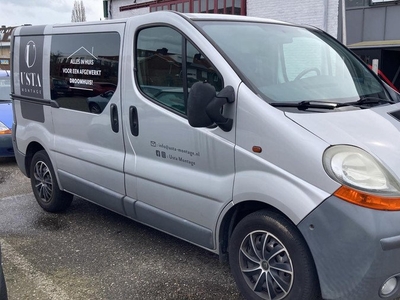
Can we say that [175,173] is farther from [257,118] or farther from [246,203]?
[257,118]

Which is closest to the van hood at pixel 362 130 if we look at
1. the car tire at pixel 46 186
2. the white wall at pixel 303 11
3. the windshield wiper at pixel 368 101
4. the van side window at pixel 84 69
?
the windshield wiper at pixel 368 101

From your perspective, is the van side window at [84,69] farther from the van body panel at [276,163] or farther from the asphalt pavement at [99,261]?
the van body panel at [276,163]

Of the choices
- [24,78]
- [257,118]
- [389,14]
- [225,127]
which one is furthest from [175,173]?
[389,14]

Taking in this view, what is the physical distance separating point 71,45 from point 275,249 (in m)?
2.92

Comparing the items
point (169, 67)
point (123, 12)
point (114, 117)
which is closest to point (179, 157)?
point (169, 67)

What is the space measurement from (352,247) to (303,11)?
384 inches

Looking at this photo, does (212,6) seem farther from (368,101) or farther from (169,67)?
(368,101)

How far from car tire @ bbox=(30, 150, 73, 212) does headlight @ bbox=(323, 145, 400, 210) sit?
10.9ft

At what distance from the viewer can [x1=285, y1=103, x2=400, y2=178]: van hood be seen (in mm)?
2668

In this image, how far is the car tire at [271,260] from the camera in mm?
2760

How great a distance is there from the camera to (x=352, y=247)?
8.30ft

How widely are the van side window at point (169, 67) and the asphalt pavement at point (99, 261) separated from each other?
133cm

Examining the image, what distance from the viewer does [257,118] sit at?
293 centimetres

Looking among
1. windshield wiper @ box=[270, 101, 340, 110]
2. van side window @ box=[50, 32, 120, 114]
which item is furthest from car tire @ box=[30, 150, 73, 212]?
windshield wiper @ box=[270, 101, 340, 110]
